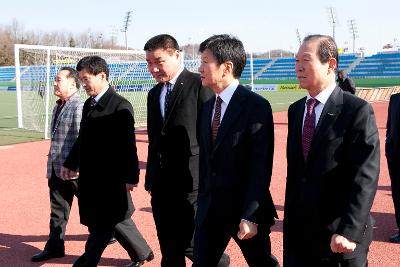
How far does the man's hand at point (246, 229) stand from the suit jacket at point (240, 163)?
0.07 meters

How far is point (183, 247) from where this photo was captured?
13.5 ft

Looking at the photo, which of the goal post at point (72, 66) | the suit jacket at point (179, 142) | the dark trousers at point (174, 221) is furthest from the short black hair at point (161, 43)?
the goal post at point (72, 66)

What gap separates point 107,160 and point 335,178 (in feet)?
7.11

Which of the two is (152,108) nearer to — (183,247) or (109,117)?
(109,117)

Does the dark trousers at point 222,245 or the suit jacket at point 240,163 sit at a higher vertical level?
the suit jacket at point 240,163

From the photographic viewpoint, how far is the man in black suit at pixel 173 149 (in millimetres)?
3945

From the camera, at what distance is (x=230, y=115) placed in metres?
3.27

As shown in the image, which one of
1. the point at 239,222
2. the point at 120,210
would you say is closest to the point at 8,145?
the point at 120,210

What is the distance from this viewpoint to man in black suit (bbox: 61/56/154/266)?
443 cm

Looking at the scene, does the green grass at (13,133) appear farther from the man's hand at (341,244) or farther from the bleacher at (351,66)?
the bleacher at (351,66)

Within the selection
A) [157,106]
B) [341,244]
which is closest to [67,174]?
[157,106]

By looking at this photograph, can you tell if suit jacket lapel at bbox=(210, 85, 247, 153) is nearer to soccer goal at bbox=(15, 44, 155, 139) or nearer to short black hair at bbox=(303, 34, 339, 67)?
short black hair at bbox=(303, 34, 339, 67)

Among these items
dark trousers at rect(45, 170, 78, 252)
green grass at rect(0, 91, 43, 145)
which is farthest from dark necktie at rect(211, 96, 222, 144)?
green grass at rect(0, 91, 43, 145)

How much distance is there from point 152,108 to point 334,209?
1.80 m
